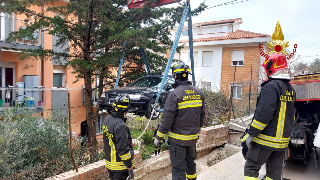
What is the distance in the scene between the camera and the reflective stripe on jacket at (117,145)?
3164 mm

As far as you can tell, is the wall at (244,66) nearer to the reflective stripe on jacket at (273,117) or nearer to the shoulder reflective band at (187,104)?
the shoulder reflective band at (187,104)

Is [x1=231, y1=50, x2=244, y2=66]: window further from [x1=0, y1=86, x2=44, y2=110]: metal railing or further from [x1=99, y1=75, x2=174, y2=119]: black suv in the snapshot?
[x1=0, y1=86, x2=44, y2=110]: metal railing

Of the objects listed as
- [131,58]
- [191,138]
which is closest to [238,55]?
[131,58]

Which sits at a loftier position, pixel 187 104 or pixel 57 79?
pixel 57 79

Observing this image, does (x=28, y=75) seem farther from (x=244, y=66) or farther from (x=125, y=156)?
(x=244, y=66)

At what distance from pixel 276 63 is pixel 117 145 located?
95.5 inches

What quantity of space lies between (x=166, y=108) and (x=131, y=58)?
18.7 ft

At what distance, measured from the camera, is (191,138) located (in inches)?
136

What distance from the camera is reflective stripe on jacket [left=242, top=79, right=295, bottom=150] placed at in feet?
9.05

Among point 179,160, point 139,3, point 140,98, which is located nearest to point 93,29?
point 139,3

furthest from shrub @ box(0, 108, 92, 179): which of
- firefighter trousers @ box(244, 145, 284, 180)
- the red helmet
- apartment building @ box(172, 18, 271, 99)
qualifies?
apartment building @ box(172, 18, 271, 99)

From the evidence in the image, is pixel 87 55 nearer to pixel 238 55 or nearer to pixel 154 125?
pixel 154 125

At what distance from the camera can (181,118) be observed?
3420 mm

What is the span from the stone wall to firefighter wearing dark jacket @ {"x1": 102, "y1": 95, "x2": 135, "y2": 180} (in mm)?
347
